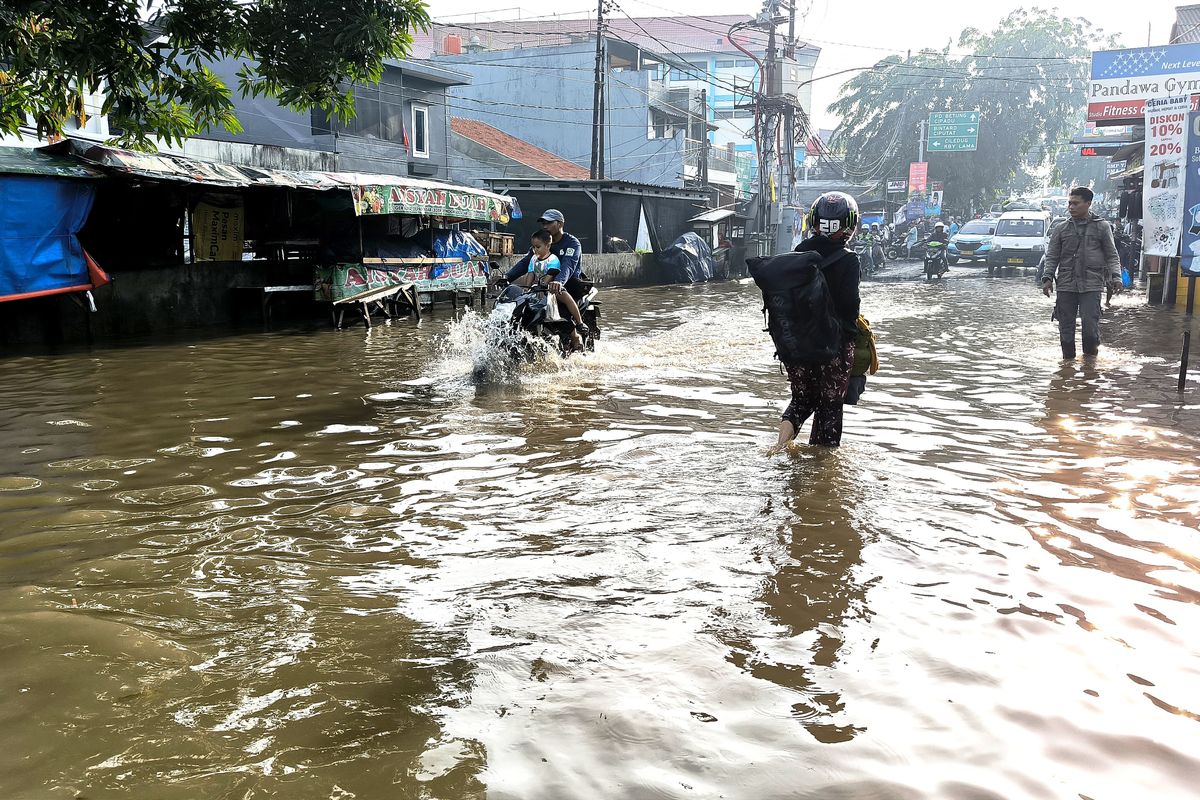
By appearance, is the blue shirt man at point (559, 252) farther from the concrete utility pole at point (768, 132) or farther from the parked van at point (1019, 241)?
the concrete utility pole at point (768, 132)

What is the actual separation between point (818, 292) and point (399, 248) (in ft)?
41.8

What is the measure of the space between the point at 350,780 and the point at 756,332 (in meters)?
12.1

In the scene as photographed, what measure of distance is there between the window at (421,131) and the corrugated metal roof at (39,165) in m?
17.5

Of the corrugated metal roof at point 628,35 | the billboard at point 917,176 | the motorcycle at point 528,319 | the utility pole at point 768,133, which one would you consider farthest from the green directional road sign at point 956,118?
the motorcycle at point 528,319

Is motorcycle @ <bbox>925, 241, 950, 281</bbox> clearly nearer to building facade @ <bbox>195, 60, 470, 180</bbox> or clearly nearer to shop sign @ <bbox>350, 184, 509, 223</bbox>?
shop sign @ <bbox>350, 184, 509, 223</bbox>

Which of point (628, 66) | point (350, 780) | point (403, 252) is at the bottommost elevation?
point (350, 780)

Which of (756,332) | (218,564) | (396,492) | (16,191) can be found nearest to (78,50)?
(396,492)

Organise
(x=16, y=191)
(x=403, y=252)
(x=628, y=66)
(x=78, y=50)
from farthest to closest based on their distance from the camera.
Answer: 1. (x=628, y=66)
2. (x=403, y=252)
3. (x=16, y=191)
4. (x=78, y=50)

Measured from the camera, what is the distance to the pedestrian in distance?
5.30 m

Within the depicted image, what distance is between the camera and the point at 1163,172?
1423 centimetres

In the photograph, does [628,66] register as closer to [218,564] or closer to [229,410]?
[229,410]

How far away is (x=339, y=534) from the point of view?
14.3ft

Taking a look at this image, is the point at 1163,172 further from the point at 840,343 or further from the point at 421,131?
the point at 421,131

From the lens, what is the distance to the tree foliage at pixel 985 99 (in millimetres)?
49656
